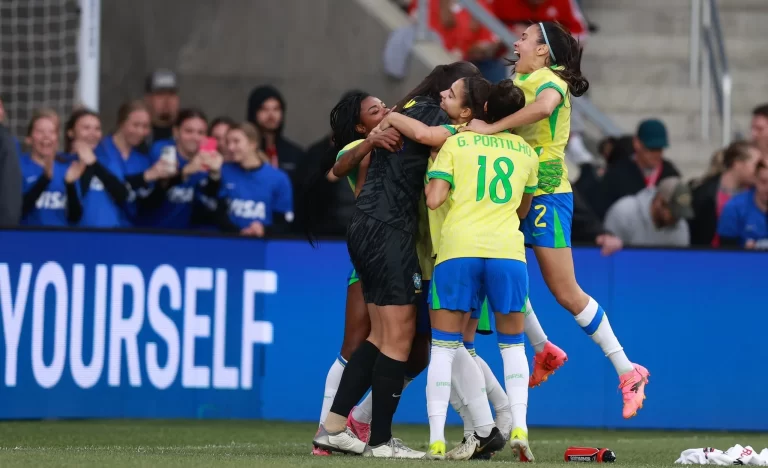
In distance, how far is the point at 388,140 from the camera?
26.9 ft

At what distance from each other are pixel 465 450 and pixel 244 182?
14.8 ft

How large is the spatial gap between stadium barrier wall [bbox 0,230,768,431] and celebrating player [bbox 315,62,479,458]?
3.06m

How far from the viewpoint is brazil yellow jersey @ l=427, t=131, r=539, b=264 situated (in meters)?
8.01

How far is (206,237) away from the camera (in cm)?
1148

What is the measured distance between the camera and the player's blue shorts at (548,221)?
8672 millimetres

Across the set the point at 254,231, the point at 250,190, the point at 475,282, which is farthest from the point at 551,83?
the point at 250,190

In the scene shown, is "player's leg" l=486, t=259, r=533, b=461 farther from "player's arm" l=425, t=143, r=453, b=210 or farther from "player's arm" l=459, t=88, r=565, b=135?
"player's arm" l=459, t=88, r=565, b=135

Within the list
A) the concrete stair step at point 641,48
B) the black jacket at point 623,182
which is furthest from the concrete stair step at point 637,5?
the black jacket at point 623,182

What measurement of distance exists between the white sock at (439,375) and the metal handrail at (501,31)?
256 inches

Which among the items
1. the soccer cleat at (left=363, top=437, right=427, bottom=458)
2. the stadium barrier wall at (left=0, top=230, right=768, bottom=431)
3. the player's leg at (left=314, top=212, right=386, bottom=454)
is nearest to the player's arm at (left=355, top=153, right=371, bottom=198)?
the player's leg at (left=314, top=212, right=386, bottom=454)

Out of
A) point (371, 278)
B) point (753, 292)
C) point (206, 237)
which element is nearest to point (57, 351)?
point (206, 237)

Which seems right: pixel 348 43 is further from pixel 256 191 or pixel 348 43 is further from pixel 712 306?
pixel 712 306

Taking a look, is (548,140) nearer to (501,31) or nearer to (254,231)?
(254,231)

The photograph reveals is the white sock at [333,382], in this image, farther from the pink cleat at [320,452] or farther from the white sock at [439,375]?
the white sock at [439,375]
